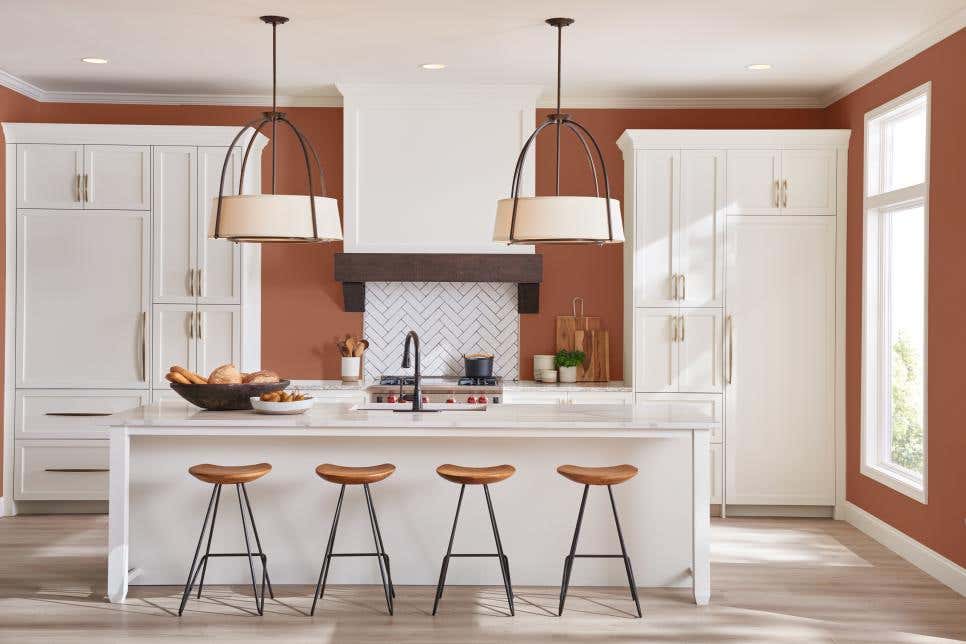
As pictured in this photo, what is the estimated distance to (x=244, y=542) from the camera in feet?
14.5

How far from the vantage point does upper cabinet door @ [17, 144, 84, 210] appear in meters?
5.91

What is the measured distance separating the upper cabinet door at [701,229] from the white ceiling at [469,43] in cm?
53

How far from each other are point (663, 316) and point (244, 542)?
115 inches

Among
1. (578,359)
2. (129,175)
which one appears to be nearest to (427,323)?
(578,359)

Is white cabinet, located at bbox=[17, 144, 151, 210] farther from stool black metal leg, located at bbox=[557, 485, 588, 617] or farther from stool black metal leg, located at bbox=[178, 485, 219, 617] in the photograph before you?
stool black metal leg, located at bbox=[557, 485, 588, 617]

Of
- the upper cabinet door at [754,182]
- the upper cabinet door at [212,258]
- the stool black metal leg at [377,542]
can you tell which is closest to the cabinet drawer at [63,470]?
the upper cabinet door at [212,258]

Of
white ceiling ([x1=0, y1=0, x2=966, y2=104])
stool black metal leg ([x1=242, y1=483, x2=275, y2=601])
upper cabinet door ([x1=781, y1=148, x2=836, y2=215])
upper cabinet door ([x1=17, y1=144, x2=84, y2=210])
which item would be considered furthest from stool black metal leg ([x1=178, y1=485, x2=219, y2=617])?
upper cabinet door ([x1=781, y1=148, x2=836, y2=215])

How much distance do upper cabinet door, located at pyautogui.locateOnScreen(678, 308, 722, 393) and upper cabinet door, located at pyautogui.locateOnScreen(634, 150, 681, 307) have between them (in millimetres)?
178

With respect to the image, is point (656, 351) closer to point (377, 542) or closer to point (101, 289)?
point (377, 542)

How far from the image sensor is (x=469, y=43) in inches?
201

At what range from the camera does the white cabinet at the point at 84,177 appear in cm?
591

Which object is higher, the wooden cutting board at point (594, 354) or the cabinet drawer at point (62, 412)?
the wooden cutting board at point (594, 354)

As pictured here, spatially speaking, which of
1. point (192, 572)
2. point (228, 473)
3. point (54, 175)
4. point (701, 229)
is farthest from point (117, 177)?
point (701, 229)

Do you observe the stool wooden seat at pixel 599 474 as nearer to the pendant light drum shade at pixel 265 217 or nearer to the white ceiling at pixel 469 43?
the pendant light drum shade at pixel 265 217
